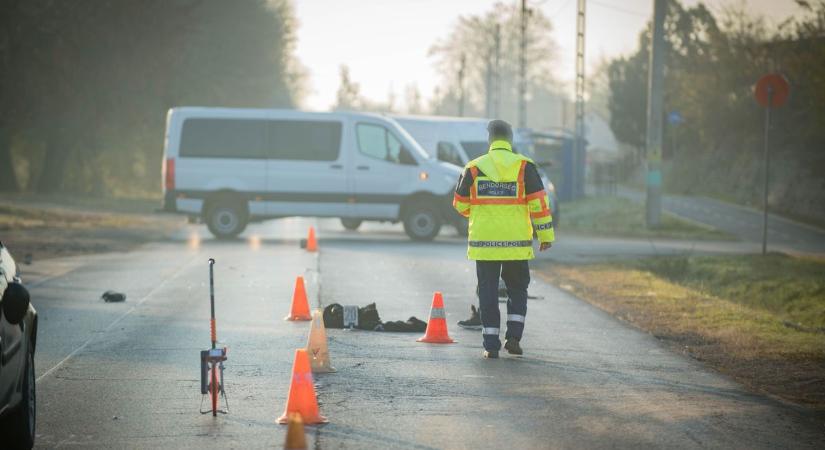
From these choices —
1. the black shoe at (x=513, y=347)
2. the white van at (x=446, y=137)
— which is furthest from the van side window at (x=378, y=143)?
the black shoe at (x=513, y=347)

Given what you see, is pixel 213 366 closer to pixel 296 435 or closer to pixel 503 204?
pixel 296 435

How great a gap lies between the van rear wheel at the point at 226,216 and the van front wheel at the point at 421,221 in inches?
134

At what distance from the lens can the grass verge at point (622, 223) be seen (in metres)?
32.9

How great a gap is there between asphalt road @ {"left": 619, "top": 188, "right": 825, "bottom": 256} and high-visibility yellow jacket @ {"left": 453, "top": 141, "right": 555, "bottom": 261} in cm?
1707

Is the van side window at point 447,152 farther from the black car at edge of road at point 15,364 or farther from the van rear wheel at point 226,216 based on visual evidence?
the black car at edge of road at point 15,364

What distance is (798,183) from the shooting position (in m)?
39.5

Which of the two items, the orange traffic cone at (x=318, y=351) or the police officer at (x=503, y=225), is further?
the police officer at (x=503, y=225)

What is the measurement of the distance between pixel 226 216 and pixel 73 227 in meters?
6.67

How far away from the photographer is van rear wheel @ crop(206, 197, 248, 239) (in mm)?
27750

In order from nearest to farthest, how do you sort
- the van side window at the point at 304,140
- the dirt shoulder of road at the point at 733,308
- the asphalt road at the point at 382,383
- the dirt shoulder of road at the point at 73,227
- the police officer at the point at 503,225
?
the asphalt road at the point at 382,383
the dirt shoulder of road at the point at 733,308
the police officer at the point at 503,225
the dirt shoulder of road at the point at 73,227
the van side window at the point at 304,140

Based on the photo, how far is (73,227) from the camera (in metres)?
32.8

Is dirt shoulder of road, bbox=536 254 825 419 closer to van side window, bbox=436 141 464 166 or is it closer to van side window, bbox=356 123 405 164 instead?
van side window, bbox=356 123 405 164

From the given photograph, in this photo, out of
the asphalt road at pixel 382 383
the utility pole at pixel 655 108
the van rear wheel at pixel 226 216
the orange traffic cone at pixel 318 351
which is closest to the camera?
the asphalt road at pixel 382 383

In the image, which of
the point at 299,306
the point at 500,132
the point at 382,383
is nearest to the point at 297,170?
the point at 299,306
